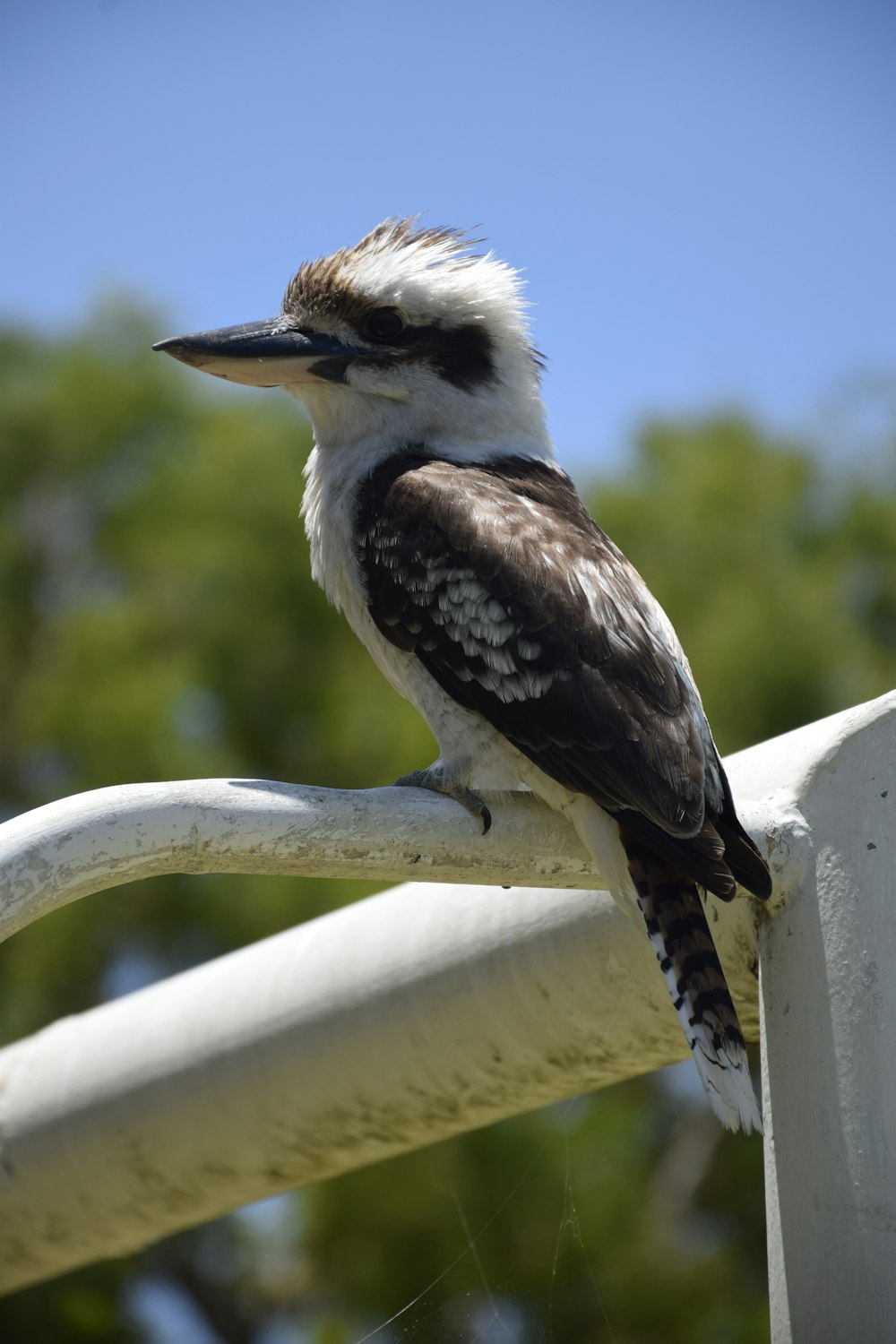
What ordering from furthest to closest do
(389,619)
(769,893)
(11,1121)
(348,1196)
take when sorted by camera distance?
1. (348,1196)
2. (11,1121)
3. (389,619)
4. (769,893)

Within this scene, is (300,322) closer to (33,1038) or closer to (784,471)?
(33,1038)

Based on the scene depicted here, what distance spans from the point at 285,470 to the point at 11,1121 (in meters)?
6.99

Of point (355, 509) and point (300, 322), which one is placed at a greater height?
point (300, 322)

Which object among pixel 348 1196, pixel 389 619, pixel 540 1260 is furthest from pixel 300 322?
pixel 348 1196

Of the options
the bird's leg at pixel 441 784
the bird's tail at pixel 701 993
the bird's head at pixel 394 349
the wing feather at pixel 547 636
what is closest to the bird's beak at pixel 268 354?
the bird's head at pixel 394 349

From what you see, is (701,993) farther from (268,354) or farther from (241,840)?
(268,354)

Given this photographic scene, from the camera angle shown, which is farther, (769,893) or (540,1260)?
(540,1260)

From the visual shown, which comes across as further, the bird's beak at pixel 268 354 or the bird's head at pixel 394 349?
the bird's head at pixel 394 349

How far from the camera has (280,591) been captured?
28.7ft

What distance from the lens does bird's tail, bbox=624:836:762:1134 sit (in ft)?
5.11

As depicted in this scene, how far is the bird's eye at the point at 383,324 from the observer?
2309 mm

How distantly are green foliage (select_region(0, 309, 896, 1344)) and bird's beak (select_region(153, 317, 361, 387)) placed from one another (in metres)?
2.90

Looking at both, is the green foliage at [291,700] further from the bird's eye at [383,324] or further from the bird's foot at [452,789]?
the bird's eye at [383,324]

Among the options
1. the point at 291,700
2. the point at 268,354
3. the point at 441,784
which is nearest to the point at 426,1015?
the point at 441,784
